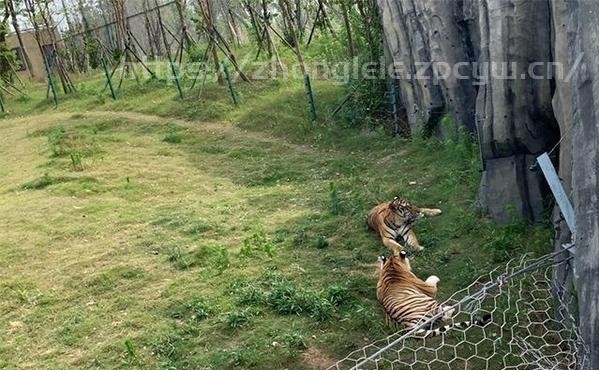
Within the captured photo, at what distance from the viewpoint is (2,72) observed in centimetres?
1808

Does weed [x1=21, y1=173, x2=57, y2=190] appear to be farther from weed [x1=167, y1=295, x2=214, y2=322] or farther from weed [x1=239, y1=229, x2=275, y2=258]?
weed [x1=167, y1=295, x2=214, y2=322]

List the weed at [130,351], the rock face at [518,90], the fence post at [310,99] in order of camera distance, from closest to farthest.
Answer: the rock face at [518,90] → the weed at [130,351] → the fence post at [310,99]

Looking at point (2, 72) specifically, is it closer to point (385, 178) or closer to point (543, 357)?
point (385, 178)

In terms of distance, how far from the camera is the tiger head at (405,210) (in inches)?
240

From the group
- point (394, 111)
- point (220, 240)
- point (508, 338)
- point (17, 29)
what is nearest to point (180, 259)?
point (220, 240)

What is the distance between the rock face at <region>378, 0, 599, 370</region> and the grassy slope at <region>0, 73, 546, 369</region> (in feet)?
1.59

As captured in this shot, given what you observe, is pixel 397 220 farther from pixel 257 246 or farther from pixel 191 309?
pixel 191 309

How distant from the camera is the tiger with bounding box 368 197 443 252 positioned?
5834 mm

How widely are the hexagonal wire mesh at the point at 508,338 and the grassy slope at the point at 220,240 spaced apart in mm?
342

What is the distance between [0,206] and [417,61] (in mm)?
5563

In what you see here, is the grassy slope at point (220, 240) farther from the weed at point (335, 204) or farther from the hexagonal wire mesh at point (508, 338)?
the hexagonal wire mesh at point (508, 338)

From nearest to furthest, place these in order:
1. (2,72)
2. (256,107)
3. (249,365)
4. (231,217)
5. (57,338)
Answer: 1. (249,365)
2. (57,338)
3. (231,217)
4. (256,107)
5. (2,72)

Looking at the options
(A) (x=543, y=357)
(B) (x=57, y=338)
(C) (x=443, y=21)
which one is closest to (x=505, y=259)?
(A) (x=543, y=357)

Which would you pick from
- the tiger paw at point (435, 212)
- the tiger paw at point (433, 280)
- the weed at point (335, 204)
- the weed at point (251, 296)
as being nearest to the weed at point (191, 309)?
the weed at point (251, 296)
